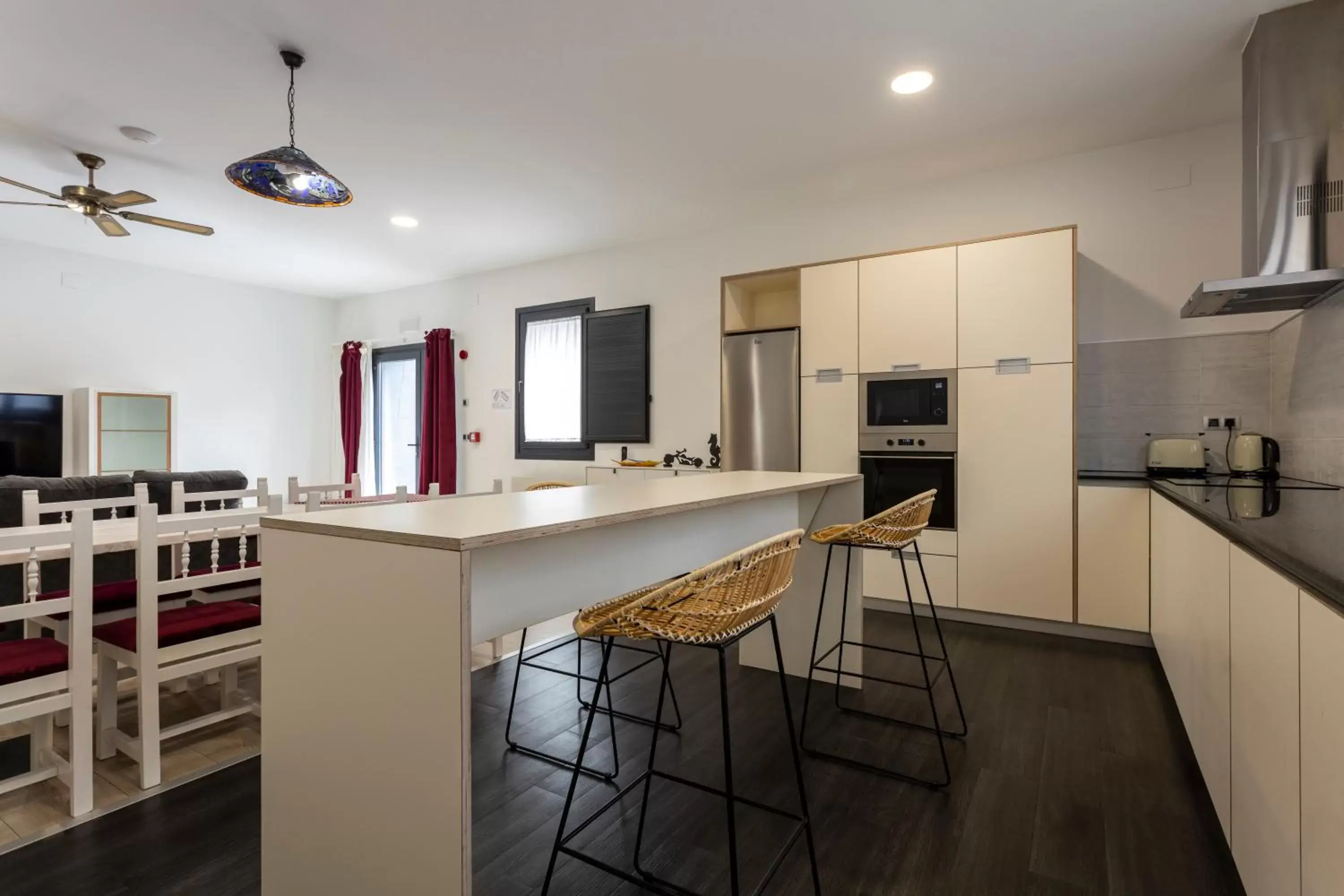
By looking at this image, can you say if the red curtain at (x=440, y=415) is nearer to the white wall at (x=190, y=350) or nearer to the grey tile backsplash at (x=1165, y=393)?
the white wall at (x=190, y=350)

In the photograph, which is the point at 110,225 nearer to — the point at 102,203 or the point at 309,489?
the point at 102,203

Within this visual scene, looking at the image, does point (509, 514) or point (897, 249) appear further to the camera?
point (897, 249)

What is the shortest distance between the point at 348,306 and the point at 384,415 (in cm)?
144

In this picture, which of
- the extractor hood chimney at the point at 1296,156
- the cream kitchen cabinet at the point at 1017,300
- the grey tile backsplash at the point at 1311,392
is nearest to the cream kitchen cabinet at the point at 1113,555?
the grey tile backsplash at the point at 1311,392

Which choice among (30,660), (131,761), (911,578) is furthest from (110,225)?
(911,578)

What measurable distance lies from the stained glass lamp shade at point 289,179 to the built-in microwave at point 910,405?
297 cm

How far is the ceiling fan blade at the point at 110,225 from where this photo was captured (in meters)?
3.67

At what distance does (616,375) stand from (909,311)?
250 cm

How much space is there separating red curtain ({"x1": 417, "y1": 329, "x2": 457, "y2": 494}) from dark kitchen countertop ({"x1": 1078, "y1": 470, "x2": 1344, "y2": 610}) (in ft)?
18.6

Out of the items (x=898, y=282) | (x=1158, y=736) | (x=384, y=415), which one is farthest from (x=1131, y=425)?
(x=384, y=415)

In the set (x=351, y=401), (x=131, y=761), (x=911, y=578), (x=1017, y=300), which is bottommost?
(x=131, y=761)

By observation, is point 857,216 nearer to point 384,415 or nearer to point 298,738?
point 298,738

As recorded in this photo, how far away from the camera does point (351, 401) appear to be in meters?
7.28

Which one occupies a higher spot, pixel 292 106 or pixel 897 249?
Answer: pixel 292 106
